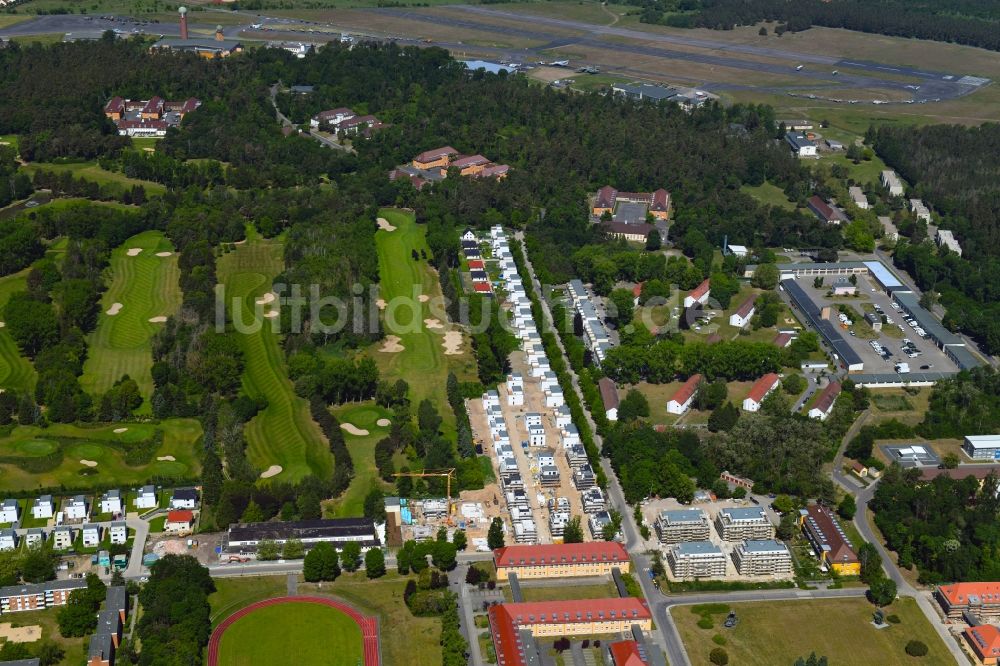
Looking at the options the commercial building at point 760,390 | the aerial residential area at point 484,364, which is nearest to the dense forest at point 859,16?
the aerial residential area at point 484,364

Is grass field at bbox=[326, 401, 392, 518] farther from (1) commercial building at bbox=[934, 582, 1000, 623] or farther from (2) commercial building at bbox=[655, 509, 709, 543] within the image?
(1) commercial building at bbox=[934, 582, 1000, 623]

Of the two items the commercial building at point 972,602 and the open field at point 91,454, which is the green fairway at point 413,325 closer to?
the open field at point 91,454

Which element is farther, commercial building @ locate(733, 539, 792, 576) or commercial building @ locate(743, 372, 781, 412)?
commercial building @ locate(743, 372, 781, 412)

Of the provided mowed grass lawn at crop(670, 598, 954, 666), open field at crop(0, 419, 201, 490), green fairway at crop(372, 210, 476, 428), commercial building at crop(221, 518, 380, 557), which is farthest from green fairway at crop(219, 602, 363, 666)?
green fairway at crop(372, 210, 476, 428)

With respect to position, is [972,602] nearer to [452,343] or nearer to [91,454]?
[452,343]

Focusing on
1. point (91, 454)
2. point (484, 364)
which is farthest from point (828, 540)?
point (91, 454)
